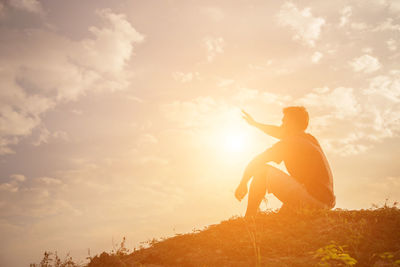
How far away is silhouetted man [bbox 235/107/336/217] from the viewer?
8.55 metres

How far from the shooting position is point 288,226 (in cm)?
859

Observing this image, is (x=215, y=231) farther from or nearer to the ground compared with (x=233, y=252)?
farther from the ground

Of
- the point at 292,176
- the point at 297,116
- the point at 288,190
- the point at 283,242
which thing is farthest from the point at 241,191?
the point at 297,116

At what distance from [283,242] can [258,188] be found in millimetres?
1426

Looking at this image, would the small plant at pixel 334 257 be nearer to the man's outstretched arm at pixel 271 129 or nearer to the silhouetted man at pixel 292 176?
the silhouetted man at pixel 292 176

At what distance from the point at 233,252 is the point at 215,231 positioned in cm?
143

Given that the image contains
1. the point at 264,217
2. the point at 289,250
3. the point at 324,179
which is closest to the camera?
the point at 289,250

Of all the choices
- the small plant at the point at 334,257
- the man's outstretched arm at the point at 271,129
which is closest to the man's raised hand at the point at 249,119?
the man's outstretched arm at the point at 271,129

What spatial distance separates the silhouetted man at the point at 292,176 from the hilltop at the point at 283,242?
1.62 ft

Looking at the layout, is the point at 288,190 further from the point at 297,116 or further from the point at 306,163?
the point at 297,116

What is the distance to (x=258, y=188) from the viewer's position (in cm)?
856

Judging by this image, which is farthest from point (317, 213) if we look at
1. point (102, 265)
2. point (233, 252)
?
point (102, 265)

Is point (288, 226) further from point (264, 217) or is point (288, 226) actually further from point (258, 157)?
point (258, 157)

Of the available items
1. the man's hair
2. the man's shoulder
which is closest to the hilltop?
the man's shoulder
